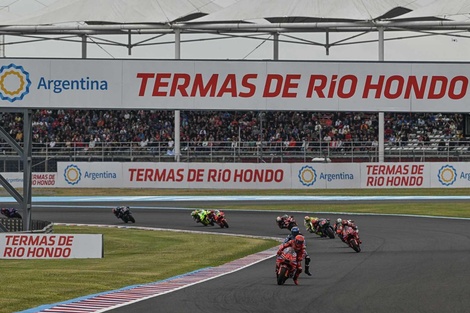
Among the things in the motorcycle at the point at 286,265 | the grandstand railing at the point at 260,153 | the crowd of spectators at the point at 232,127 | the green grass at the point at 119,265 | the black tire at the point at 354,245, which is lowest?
the green grass at the point at 119,265

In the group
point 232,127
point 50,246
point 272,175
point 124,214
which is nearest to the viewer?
point 50,246

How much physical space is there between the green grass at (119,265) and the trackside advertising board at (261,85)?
5.38 metres

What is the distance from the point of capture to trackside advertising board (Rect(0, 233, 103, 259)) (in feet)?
73.5

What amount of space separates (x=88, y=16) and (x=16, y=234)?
34048 mm

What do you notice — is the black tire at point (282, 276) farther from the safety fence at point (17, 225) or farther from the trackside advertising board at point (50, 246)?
the safety fence at point (17, 225)

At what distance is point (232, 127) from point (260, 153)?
236 inches

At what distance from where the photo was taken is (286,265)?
54.3ft

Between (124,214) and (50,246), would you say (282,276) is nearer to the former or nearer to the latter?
(50,246)

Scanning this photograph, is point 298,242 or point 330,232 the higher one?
point 298,242

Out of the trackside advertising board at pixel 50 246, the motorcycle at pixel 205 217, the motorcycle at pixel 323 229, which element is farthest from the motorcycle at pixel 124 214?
the trackside advertising board at pixel 50 246

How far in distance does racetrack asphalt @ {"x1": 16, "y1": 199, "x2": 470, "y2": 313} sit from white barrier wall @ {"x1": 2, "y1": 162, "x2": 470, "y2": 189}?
14941mm

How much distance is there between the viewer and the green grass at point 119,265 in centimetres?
1549

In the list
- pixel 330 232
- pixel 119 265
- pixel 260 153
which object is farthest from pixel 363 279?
pixel 260 153

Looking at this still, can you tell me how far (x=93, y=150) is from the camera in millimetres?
51594
